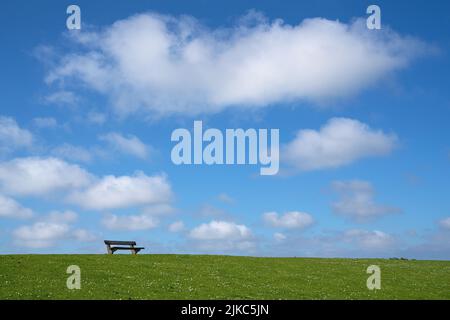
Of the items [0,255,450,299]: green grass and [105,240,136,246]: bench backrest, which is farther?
[105,240,136,246]: bench backrest

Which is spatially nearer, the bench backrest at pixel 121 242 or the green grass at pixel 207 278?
the green grass at pixel 207 278

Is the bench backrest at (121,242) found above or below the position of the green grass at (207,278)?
above

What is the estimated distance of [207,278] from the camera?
35312mm

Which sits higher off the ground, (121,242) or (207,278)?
(121,242)

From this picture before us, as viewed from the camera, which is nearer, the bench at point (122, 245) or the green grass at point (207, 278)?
the green grass at point (207, 278)

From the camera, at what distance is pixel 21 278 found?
32938 millimetres

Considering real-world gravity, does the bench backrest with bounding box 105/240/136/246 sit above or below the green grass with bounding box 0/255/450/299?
above

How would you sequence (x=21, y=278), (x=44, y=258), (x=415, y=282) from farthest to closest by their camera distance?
1. (x=44, y=258)
2. (x=415, y=282)
3. (x=21, y=278)

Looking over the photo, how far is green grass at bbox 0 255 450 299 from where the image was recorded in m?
29.8

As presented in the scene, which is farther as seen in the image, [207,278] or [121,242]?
[121,242]

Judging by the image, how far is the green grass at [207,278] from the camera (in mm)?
29750
